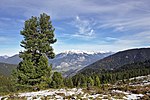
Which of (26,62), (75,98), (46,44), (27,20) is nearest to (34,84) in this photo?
(26,62)

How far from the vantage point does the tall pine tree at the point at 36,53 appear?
141 ft

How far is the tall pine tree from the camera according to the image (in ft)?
141

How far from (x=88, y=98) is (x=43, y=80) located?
2509 cm

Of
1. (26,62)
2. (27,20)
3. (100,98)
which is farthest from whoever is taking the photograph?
(27,20)

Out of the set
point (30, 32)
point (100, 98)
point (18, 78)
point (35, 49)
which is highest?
point (30, 32)

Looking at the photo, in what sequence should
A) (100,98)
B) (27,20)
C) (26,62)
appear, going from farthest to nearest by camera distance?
1. (27,20)
2. (26,62)
3. (100,98)

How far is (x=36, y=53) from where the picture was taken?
45000mm

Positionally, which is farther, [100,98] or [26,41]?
[26,41]

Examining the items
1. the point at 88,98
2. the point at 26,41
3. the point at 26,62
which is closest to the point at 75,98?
the point at 88,98

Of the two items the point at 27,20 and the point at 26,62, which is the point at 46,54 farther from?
the point at 27,20

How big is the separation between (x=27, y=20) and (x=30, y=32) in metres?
2.66

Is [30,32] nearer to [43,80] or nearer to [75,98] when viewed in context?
[43,80]

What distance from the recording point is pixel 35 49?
4466 centimetres

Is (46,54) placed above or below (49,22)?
below
